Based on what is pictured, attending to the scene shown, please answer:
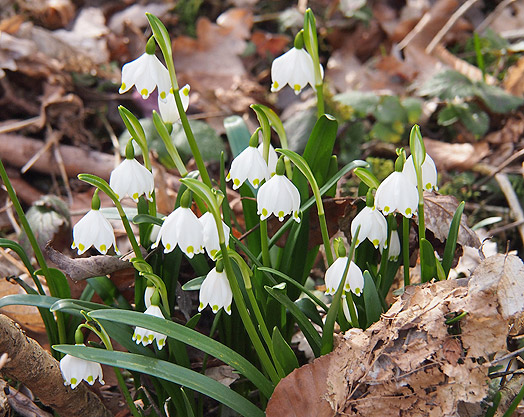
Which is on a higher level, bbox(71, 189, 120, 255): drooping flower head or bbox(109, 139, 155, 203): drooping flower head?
bbox(109, 139, 155, 203): drooping flower head

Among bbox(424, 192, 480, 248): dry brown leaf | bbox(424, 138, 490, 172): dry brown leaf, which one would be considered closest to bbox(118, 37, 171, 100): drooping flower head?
bbox(424, 192, 480, 248): dry brown leaf

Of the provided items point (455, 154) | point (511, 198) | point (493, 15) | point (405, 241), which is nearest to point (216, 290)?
point (405, 241)

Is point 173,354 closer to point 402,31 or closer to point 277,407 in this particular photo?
point 277,407

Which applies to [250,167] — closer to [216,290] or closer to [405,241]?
[216,290]

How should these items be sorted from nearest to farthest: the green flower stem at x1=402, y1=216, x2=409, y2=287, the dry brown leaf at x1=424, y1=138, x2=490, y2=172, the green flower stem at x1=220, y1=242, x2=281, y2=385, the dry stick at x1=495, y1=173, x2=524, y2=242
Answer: the green flower stem at x1=220, y1=242, x2=281, y2=385 < the green flower stem at x1=402, y1=216, x2=409, y2=287 < the dry stick at x1=495, y1=173, x2=524, y2=242 < the dry brown leaf at x1=424, y1=138, x2=490, y2=172

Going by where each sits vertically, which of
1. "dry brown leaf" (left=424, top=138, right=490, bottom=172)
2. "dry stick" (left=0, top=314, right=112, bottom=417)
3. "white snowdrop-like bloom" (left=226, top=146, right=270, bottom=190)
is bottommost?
"dry brown leaf" (left=424, top=138, right=490, bottom=172)

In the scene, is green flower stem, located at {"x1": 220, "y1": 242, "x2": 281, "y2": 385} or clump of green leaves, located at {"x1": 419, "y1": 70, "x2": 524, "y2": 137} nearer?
green flower stem, located at {"x1": 220, "y1": 242, "x2": 281, "y2": 385}

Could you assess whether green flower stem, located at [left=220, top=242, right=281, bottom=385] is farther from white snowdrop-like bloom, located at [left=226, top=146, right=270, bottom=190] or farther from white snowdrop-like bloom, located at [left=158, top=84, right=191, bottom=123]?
white snowdrop-like bloom, located at [left=158, top=84, right=191, bottom=123]
